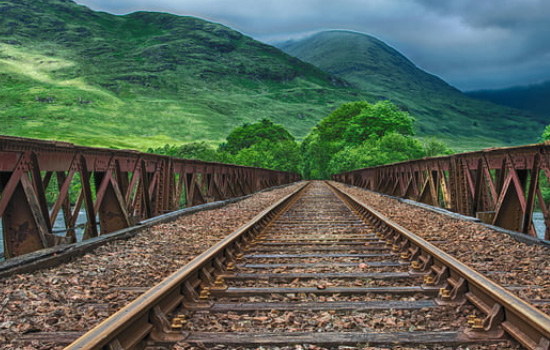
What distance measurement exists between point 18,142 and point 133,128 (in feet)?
524

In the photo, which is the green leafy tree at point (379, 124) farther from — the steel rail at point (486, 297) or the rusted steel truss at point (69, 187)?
the steel rail at point (486, 297)

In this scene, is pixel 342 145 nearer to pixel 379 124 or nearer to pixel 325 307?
pixel 379 124

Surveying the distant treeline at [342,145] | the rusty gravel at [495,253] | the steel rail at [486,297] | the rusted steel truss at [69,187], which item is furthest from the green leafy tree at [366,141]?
the steel rail at [486,297]

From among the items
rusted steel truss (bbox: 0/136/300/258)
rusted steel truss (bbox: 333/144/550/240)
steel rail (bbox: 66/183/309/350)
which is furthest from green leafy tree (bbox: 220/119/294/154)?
steel rail (bbox: 66/183/309/350)

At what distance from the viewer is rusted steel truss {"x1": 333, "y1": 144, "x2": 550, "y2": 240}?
24.9 feet

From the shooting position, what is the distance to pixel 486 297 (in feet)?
12.2

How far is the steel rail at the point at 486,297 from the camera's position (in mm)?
2953

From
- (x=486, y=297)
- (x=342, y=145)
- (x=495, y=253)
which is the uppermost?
(x=342, y=145)

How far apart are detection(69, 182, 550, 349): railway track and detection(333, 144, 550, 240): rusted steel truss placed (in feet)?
9.67

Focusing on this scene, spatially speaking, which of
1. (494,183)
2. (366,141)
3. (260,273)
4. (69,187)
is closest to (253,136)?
(366,141)

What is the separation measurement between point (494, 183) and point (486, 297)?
660 centimetres

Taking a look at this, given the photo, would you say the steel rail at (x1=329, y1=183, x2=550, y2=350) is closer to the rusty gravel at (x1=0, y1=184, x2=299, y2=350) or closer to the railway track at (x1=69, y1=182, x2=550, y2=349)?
the railway track at (x1=69, y1=182, x2=550, y2=349)

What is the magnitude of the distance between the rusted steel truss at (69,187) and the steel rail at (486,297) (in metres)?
4.82

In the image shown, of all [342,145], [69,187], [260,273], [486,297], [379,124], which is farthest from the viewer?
[342,145]
